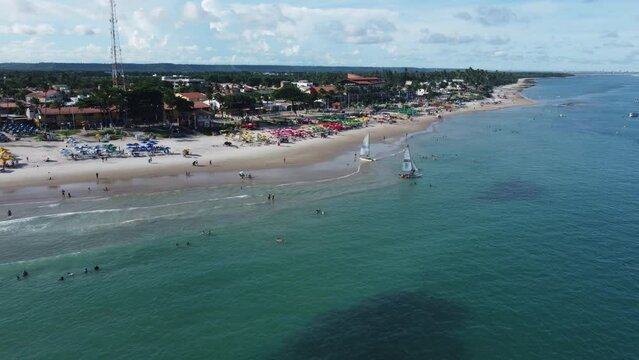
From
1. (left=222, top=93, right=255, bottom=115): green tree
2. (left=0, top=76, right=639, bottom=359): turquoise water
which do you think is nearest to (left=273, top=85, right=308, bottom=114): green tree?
(left=222, top=93, right=255, bottom=115): green tree

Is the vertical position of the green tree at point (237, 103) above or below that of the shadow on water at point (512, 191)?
above

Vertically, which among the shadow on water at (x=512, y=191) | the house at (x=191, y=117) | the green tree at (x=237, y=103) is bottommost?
the shadow on water at (x=512, y=191)

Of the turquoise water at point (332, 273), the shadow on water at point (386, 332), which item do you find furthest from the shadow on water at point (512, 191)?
the shadow on water at point (386, 332)

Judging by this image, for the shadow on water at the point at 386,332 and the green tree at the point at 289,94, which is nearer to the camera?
the shadow on water at the point at 386,332

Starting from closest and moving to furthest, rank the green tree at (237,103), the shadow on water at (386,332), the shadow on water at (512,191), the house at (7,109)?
the shadow on water at (386,332) < the shadow on water at (512,191) < the house at (7,109) < the green tree at (237,103)

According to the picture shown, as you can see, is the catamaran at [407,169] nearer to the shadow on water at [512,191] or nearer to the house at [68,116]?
the shadow on water at [512,191]

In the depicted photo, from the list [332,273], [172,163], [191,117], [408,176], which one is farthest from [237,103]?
[332,273]

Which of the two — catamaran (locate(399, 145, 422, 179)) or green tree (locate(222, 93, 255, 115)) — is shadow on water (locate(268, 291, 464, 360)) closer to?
catamaran (locate(399, 145, 422, 179))
